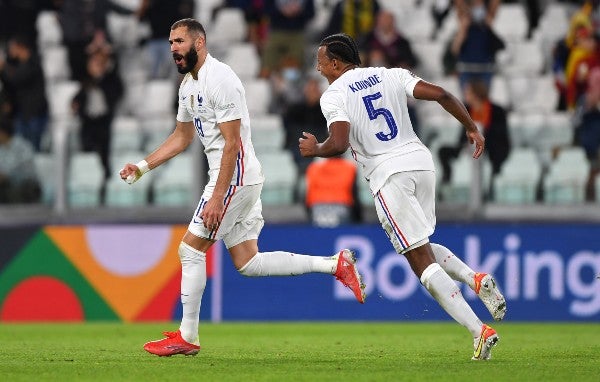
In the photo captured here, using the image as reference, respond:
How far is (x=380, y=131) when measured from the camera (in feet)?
26.8

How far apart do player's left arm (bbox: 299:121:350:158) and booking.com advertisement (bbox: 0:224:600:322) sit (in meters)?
5.63

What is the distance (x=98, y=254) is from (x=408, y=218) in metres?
6.47

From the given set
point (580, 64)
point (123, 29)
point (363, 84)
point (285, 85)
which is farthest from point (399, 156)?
point (123, 29)

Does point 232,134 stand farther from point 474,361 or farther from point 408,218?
point 474,361

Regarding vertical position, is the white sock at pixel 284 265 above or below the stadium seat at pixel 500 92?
below

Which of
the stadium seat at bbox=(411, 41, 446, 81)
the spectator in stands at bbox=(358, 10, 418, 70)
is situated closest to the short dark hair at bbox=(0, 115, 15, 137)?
the spectator in stands at bbox=(358, 10, 418, 70)

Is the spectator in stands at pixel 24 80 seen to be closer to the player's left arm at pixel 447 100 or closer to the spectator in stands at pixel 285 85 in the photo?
the spectator in stands at pixel 285 85

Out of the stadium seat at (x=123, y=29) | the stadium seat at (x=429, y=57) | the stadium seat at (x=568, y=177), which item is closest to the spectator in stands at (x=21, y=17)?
the stadium seat at (x=123, y=29)

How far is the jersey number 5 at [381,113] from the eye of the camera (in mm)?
8133

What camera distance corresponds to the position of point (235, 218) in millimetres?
8484

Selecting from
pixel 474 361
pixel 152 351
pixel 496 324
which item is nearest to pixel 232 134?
pixel 152 351

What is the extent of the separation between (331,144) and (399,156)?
0.57 m

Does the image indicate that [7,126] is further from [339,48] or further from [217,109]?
[339,48]

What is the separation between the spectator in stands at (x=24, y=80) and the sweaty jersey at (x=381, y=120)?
7081 millimetres
